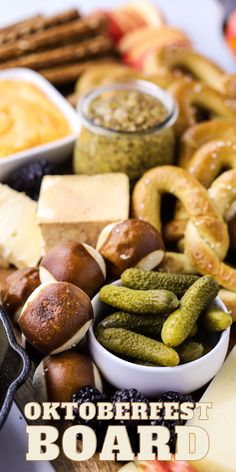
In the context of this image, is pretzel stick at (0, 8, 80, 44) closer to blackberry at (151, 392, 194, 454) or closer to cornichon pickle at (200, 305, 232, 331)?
cornichon pickle at (200, 305, 232, 331)

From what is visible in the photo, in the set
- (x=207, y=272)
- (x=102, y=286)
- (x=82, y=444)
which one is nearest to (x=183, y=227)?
(x=207, y=272)

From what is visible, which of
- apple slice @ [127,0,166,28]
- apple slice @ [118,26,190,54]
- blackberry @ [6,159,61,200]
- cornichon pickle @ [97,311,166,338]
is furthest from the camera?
apple slice @ [127,0,166,28]

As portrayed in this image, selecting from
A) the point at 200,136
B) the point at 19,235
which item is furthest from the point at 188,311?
the point at 200,136

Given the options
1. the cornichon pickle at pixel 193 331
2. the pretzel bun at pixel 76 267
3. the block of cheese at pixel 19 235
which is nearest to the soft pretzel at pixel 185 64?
the block of cheese at pixel 19 235

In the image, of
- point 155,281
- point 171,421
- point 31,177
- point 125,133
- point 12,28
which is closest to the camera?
point 171,421

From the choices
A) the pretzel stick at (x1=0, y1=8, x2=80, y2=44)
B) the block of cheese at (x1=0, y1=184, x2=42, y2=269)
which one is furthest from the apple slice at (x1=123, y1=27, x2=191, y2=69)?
the block of cheese at (x1=0, y1=184, x2=42, y2=269)

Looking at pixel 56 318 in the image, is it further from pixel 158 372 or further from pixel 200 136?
pixel 200 136

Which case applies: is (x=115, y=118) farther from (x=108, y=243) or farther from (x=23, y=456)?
(x=23, y=456)
